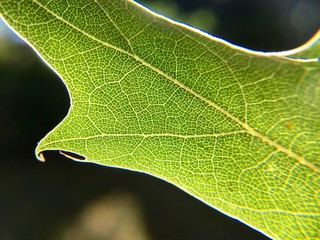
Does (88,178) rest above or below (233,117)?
below

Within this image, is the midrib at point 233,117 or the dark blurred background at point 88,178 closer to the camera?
the midrib at point 233,117

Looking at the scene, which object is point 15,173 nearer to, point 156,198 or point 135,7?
point 156,198

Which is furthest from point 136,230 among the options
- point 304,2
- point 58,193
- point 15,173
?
point 304,2

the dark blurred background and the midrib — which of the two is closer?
the midrib

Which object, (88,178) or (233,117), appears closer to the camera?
(233,117)

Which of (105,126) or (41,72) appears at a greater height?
(41,72)

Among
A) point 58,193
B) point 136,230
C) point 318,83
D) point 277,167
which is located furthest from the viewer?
point 58,193

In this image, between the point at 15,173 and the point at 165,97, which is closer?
the point at 165,97

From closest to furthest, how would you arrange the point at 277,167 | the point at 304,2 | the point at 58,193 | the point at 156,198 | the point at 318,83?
the point at 318,83, the point at 277,167, the point at 156,198, the point at 58,193, the point at 304,2
